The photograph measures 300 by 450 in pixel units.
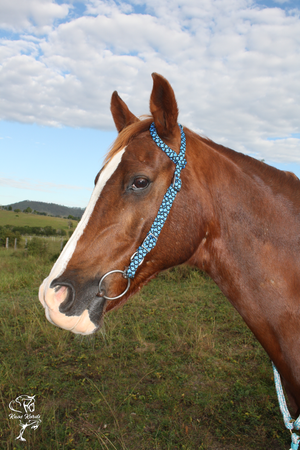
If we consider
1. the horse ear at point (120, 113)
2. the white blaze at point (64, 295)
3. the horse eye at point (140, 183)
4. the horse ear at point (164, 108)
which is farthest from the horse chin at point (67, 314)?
the horse ear at point (120, 113)

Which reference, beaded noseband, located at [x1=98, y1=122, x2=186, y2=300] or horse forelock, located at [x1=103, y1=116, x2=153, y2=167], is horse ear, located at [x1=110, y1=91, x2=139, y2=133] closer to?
horse forelock, located at [x1=103, y1=116, x2=153, y2=167]

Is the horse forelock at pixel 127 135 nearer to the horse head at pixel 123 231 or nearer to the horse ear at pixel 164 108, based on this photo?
the horse head at pixel 123 231

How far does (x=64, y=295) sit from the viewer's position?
1.42 meters

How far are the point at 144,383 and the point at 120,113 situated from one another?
370cm

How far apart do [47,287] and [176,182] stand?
94cm

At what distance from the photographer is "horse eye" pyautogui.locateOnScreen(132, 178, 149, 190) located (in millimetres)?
1565

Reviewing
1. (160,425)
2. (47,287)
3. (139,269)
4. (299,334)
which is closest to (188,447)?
(160,425)

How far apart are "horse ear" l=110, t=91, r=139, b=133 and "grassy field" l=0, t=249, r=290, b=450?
2820mm

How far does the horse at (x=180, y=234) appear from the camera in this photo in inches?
59.4

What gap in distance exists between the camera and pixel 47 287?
1414 millimetres

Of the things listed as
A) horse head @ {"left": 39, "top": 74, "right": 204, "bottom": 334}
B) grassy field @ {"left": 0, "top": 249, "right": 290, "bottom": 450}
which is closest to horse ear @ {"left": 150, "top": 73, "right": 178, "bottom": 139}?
horse head @ {"left": 39, "top": 74, "right": 204, "bottom": 334}

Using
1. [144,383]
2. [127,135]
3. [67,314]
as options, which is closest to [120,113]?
[127,135]

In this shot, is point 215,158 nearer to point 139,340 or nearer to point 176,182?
point 176,182

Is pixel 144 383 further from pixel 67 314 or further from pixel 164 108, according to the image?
pixel 164 108
